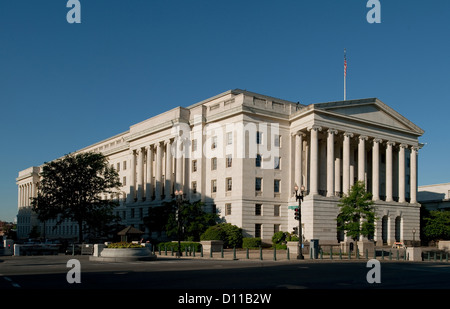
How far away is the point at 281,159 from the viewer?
196ft

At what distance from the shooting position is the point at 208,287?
659 inches

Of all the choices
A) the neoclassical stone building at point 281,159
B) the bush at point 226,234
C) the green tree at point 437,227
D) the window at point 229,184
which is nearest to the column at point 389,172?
the neoclassical stone building at point 281,159

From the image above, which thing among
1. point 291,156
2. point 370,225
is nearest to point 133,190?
point 291,156

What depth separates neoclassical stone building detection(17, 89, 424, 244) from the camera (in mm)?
56594

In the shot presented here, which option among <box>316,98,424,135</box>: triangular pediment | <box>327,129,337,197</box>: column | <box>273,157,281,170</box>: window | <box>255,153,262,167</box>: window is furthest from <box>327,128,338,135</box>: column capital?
<box>255,153,262,167</box>: window

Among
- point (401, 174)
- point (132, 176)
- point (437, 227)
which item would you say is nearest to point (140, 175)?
point (132, 176)

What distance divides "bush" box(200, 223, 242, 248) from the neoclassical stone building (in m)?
1.89

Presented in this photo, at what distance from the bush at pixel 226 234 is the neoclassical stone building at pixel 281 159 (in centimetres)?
189

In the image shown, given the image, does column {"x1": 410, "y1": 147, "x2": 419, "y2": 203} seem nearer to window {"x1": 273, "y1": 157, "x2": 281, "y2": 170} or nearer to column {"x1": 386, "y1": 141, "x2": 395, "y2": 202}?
column {"x1": 386, "y1": 141, "x2": 395, "y2": 202}

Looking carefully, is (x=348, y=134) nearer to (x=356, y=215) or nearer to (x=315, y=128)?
(x=315, y=128)

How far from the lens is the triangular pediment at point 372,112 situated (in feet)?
195
